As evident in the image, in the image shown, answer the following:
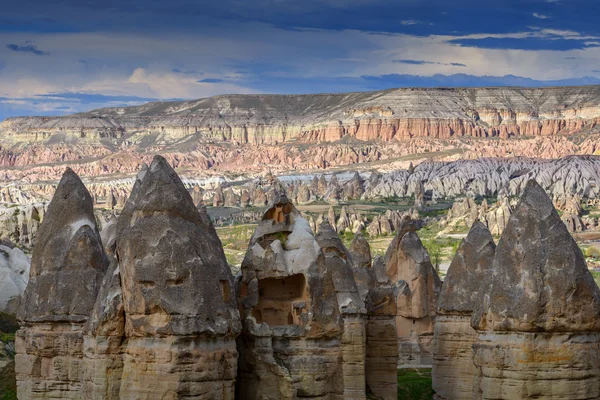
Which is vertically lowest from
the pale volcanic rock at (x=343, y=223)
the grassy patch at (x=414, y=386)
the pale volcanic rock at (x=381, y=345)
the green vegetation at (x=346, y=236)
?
the grassy patch at (x=414, y=386)

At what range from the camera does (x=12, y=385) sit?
84.8ft

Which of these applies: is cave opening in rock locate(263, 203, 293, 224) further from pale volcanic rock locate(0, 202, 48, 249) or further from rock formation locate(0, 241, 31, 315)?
pale volcanic rock locate(0, 202, 48, 249)

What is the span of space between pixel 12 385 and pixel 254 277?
362 inches

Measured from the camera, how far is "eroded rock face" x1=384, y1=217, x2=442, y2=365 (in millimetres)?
38281

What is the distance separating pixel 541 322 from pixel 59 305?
8.63 m

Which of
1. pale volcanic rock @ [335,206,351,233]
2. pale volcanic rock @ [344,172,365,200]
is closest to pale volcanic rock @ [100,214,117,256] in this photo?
pale volcanic rock @ [335,206,351,233]

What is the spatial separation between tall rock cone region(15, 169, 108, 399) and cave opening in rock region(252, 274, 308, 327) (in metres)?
3.07

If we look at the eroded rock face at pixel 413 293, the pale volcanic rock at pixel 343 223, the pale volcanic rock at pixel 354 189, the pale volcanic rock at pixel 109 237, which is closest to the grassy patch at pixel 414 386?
the eroded rock face at pixel 413 293

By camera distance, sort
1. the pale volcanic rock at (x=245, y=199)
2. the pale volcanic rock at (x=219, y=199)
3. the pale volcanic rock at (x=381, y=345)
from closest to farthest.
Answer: the pale volcanic rock at (x=381, y=345)
the pale volcanic rock at (x=245, y=199)
the pale volcanic rock at (x=219, y=199)

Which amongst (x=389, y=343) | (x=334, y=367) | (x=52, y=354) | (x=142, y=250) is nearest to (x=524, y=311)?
(x=334, y=367)

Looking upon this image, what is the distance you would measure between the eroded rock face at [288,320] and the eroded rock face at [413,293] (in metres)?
18.8

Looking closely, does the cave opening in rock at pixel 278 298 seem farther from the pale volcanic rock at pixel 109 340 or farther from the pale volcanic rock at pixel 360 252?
the pale volcanic rock at pixel 360 252

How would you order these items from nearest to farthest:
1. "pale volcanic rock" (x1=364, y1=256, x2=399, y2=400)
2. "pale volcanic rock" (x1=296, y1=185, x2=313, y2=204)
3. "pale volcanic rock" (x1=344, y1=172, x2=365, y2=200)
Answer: "pale volcanic rock" (x1=364, y1=256, x2=399, y2=400), "pale volcanic rock" (x1=296, y1=185, x2=313, y2=204), "pale volcanic rock" (x1=344, y1=172, x2=365, y2=200)

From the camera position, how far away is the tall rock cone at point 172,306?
1553 cm
